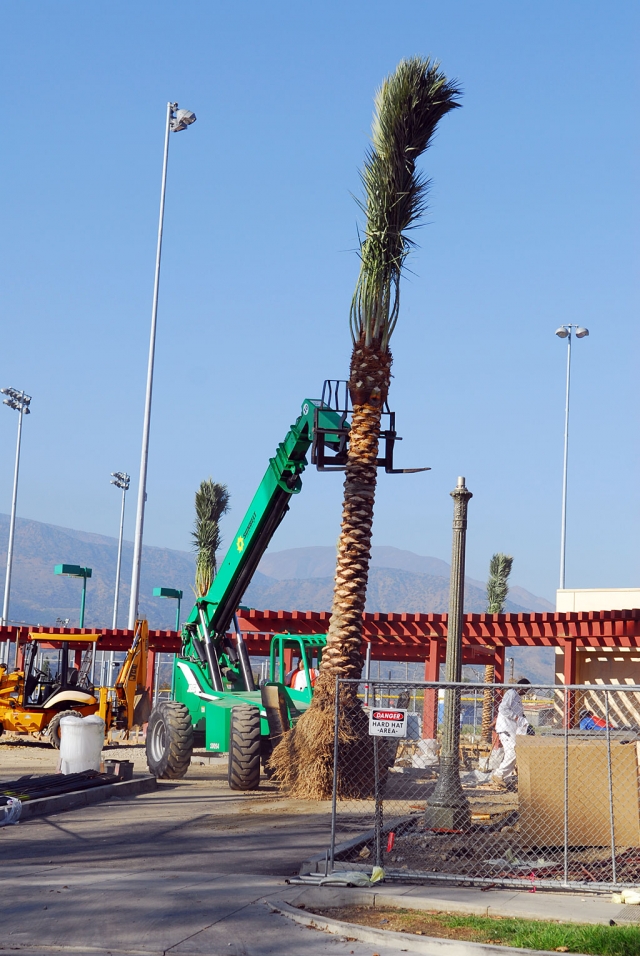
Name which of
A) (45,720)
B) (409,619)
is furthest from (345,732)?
(409,619)

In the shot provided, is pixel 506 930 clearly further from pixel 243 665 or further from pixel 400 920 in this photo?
pixel 243 665

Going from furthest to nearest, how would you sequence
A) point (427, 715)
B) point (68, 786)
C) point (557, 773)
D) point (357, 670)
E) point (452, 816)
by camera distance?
point (427, 715)
point (357, 670)
point (68, 786)
point (452, 816)
point (557, 773)

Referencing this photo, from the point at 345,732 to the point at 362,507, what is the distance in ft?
11.7

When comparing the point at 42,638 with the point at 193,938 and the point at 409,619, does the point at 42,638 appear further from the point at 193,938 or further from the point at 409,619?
the point at 193,938

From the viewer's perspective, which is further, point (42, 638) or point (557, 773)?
point (42, 638)

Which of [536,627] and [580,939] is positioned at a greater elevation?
[536,627]

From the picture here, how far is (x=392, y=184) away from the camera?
666 inches

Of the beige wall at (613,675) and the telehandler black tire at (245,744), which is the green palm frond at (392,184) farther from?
the beige wall at (613,675)

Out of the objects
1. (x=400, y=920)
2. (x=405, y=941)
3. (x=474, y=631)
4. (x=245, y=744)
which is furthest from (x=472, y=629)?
(x=405, y=941)

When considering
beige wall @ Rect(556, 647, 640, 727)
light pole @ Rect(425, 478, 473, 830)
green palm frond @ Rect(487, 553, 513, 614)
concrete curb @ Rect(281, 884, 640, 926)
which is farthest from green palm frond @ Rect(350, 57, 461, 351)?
green palm frond @ Rect(487, 553, 513, 614)

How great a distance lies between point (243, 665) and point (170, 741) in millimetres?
2042

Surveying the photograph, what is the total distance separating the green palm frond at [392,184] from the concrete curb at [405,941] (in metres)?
10.9

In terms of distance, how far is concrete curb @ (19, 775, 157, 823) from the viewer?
1344 centimetres

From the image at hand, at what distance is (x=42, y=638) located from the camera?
2323cm
